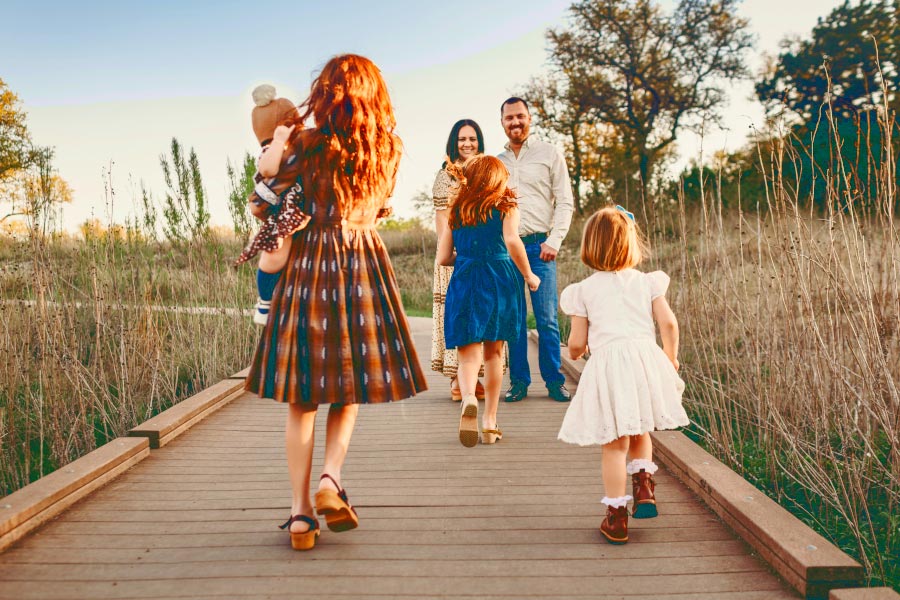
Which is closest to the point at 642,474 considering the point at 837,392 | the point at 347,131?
the point at 837,392

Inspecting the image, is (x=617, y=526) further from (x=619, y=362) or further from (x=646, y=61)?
(x=646, y=61)

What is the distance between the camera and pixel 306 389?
243 cm

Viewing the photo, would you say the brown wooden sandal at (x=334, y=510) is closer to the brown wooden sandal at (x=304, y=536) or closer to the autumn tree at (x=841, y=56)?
the brown wooden sandal at (x=304, y=536)

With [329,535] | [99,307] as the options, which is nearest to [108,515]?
[329,535]

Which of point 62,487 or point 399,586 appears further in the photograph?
point 62,487

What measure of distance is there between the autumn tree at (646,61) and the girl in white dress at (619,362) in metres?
23.6

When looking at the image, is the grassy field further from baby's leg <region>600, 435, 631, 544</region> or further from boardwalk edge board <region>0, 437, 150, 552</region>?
baby's leg <region>600, 435, 631, 544</region>

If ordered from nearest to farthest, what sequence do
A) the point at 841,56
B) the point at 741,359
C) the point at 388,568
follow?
the point at 388,568 < the point at 741,359 < the point at 841,56

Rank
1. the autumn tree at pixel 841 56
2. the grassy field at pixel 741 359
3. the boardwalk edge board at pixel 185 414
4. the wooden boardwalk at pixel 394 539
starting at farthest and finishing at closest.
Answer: the autumn tree at pixel 841 56 → the boardwalk edge board at pixel 185 414 → the grassy field at pixel 741 359 → the wooden boardwalk at pixel 394 539

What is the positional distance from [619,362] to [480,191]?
144cm

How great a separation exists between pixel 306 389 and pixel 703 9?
87.3 ft

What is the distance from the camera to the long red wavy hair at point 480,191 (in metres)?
3.68

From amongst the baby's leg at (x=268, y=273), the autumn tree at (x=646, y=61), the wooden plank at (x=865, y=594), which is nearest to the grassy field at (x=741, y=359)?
the wooden plank at (x=865, y=594)

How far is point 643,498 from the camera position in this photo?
274cm
